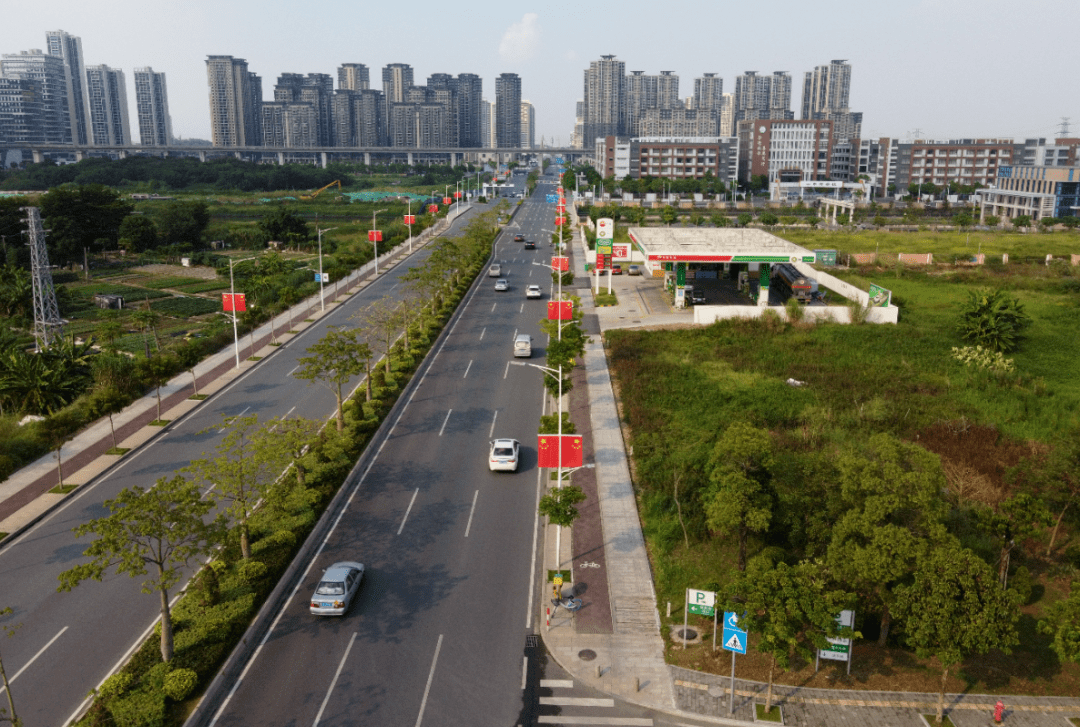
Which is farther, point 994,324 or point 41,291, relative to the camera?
point 41,291

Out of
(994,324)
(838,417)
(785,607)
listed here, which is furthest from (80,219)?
(785,607)

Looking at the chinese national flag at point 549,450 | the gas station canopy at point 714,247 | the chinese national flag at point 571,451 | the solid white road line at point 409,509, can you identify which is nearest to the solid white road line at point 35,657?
the solid white road line at point 409,509

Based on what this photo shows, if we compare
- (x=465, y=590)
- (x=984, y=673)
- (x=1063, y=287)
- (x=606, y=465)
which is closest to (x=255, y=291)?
(x=606, y=465)

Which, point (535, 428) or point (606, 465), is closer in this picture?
point (606, 465)

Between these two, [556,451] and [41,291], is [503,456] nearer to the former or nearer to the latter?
[556,451]

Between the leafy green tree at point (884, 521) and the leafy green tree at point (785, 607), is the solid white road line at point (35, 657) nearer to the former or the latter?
the leafy green tree at point (785, 607)

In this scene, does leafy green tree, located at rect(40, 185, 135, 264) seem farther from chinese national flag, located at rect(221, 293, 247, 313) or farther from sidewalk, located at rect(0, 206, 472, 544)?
chinese national flag, located at rect(221, 293, 247, 313)

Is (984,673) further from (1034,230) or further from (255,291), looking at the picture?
(1034,230)
